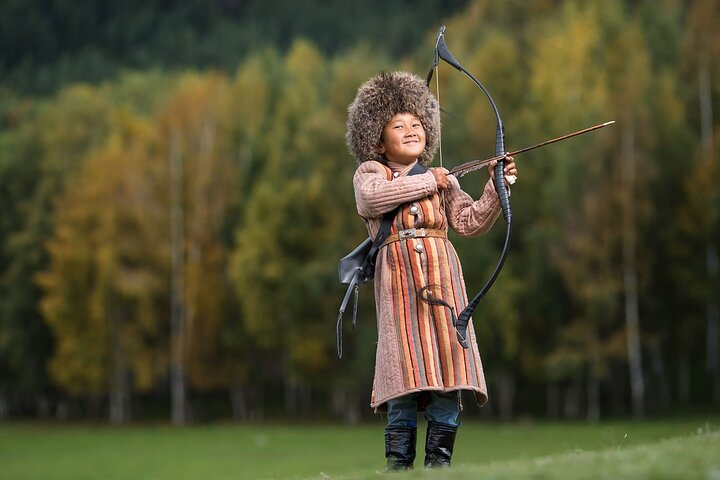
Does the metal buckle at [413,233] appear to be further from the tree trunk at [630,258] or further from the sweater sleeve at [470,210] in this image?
the tree trunk at [630,258]

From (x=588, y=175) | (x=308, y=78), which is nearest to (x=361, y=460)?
(x=588, y=175)

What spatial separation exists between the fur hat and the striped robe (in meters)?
0.27

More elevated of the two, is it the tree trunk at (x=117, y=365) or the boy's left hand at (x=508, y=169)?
the boy's left hand at (x=508, y=169)

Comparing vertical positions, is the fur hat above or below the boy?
above

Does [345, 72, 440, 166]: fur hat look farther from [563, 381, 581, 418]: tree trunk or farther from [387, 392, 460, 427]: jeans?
[563, 381, 581, 418]: tree trunk

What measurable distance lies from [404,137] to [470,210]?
2.59ft

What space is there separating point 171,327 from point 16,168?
43.8 feet

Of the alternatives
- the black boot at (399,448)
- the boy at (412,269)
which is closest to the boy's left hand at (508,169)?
the boy at (412,269)

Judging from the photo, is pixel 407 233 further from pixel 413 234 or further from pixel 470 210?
pixel 470 210

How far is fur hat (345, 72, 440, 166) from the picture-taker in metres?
8.05

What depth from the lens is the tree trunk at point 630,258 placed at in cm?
3372

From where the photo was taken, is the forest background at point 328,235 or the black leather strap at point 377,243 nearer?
the black leather strap at point 377,243

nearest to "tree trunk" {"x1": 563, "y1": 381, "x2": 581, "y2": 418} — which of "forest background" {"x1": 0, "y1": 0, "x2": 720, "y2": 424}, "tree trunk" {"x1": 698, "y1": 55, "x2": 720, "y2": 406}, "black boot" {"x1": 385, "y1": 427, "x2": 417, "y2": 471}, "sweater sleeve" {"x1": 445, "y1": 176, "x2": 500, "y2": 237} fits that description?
"forest background" {"x1": 0, "y1": 0, "x2": 720, "y2": 424}

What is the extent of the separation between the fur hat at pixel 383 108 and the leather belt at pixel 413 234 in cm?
78
